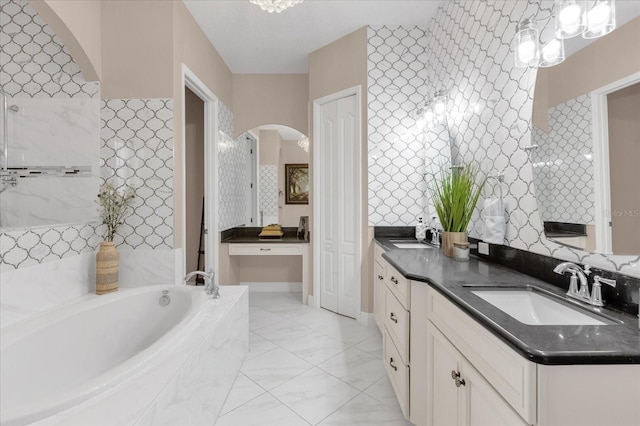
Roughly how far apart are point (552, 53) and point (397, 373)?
1698 mm

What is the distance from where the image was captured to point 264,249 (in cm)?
368

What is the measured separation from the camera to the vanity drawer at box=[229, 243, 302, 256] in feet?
12.0

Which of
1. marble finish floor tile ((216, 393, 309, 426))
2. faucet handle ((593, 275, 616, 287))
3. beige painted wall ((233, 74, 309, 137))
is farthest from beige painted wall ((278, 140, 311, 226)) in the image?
faucet handle ((593, 275, 616, 287))

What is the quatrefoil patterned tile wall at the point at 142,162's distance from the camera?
2.34 metres

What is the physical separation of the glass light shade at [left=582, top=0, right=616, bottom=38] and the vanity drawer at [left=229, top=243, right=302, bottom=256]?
3.00m

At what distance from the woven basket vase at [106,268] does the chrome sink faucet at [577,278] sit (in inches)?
98.4

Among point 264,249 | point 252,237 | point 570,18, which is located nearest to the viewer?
point 570,18

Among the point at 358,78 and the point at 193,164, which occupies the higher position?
the point at 358,78

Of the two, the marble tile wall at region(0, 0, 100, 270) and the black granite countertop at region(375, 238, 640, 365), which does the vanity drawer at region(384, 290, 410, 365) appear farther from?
the marble tile wall at region(0, 0, 100, 270)

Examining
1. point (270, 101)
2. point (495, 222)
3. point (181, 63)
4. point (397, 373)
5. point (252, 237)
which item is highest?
point (270, 101)

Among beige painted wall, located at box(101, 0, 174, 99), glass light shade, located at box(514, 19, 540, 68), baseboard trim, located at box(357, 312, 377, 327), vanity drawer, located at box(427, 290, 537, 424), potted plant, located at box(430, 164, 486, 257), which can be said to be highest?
beige painted wall, located at box(101, 0, 174, 99)

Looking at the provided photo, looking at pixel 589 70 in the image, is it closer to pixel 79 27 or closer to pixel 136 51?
pixel 136 51

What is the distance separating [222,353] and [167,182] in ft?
4.31

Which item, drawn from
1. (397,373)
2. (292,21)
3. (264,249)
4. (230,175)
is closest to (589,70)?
(397,373)
